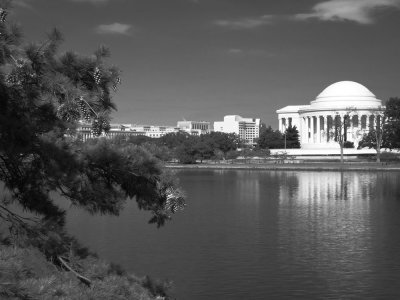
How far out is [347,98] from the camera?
Answer: 345 ft

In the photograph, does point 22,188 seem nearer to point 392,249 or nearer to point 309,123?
point 392,249

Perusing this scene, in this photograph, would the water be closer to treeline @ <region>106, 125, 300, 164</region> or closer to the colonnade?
treeline @ <region>106, 125, 300, 164</region>

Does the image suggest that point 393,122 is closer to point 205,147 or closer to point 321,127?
point 205,147

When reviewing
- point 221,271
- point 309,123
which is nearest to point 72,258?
point 221,271

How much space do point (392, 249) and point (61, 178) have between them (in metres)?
14.5

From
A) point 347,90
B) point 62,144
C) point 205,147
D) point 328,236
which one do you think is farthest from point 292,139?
point 62,144

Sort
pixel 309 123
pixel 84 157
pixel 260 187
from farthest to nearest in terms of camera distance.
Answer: pixel 309 123
pixel 260 187
pixel 84 157

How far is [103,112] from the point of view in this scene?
5.25 meters

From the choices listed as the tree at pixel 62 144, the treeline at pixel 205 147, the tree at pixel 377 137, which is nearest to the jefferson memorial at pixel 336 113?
the tree at pixel 377 137

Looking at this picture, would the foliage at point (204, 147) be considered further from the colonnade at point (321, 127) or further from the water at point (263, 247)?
the water at point (263, 247)

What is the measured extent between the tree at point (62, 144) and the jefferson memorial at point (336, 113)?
3621 inches

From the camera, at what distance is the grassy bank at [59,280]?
4016mm

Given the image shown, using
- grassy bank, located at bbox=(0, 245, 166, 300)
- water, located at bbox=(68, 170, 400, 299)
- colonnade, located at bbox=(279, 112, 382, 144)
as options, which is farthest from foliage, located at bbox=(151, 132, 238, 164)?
grassy bank, located at bbox=(0, 245, 166, 300)

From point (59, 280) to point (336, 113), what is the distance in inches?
4003
